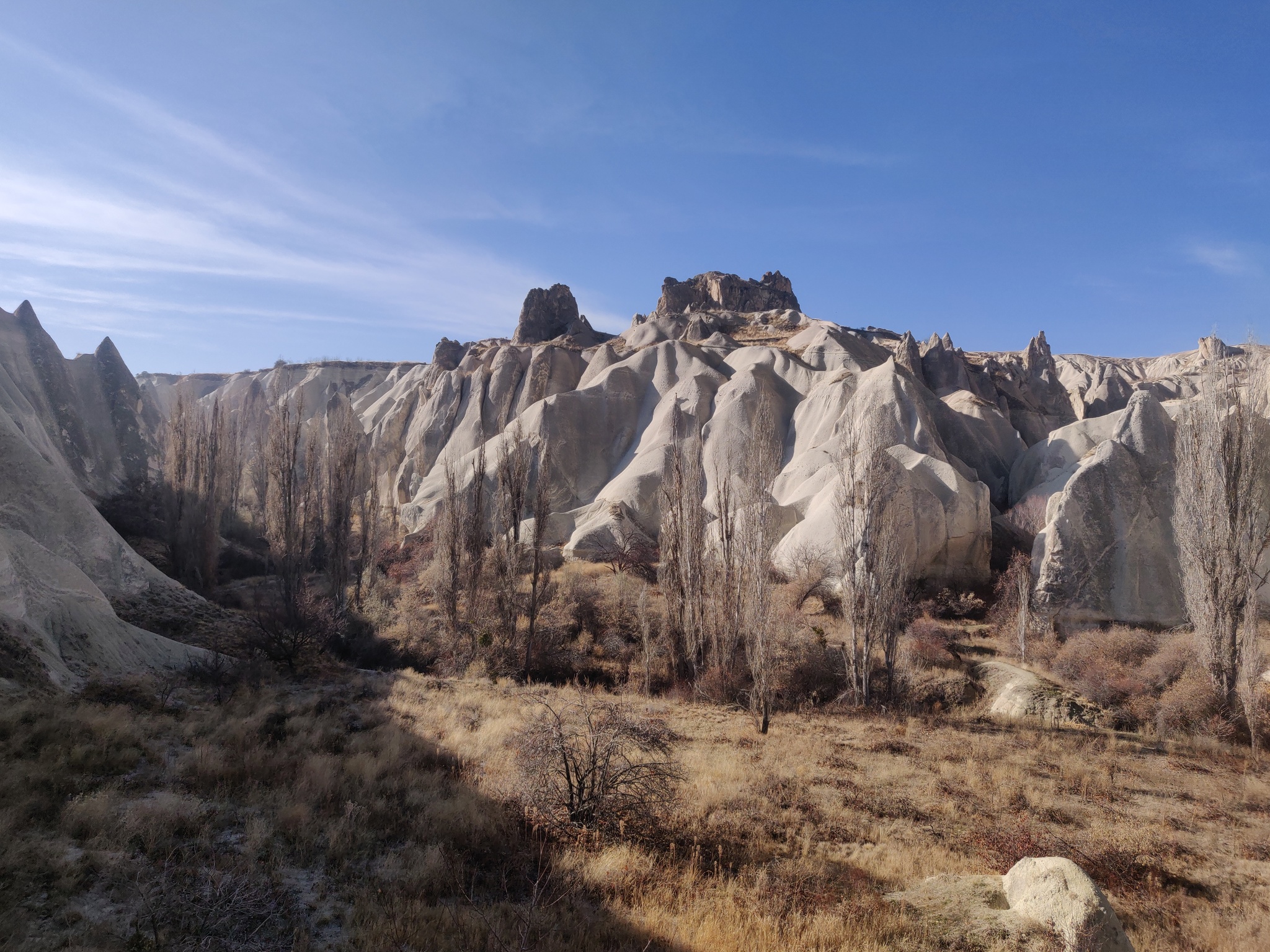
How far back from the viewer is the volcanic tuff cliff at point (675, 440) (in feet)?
57.4

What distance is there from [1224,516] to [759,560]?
11136 mm

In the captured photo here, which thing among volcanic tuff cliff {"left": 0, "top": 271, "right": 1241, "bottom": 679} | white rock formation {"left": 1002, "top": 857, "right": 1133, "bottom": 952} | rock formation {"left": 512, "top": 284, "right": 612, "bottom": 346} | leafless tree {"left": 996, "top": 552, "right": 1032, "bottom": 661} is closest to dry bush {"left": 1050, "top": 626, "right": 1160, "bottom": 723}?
leafless tree {"left": 996, "top": 552, "right": 1032, "bottom": 661}

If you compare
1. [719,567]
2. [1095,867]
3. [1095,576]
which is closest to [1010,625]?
[1095,576]

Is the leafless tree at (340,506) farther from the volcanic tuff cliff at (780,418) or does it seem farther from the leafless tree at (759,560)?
the leafless tree at (759,560)

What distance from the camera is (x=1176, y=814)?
32.7ft

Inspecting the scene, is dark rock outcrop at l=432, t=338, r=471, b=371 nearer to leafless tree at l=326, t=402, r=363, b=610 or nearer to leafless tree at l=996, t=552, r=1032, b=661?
leafless tree at l=326, t=402, r=363, b=610

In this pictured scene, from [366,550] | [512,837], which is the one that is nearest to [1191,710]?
[512,837]

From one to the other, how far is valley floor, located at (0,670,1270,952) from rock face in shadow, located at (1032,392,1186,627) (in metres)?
9.84

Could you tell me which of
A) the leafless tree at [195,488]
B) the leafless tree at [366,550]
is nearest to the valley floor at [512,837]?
the leafless tree at [366,550]

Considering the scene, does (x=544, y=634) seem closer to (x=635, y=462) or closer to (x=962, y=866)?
(x=962, y=866)

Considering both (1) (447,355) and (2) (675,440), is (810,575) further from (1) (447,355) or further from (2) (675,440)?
(1) (447,355)

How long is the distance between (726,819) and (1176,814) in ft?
24.6

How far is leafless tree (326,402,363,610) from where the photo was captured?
26.8 m

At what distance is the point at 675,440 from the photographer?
76.0ft
